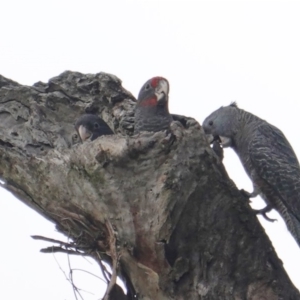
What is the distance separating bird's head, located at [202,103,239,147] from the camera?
20.9 ft

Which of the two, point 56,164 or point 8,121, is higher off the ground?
point 8,121

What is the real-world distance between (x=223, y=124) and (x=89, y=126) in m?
1.45

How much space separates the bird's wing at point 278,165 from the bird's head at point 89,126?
140 centimetres

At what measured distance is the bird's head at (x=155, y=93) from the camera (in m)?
5.88

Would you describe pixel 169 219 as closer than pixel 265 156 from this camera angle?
Yes

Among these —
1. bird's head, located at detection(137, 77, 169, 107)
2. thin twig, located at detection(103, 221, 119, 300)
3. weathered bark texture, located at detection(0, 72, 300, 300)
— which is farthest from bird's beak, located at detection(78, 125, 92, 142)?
thin twig, located at detection(103, 221, 119, 300)

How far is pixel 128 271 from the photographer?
15.2ft

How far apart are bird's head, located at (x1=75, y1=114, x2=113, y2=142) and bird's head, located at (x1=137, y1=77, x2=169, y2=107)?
0.43 meters

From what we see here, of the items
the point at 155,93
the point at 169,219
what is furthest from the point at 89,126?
the point at 169,219

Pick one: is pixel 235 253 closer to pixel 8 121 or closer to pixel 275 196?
pixel 275 196

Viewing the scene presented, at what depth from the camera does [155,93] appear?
5.93 meters

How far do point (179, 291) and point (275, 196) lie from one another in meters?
1.89

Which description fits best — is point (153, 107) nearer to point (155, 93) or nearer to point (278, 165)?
point (155, 93)

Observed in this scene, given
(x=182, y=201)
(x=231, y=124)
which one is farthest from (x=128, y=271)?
(x=231, y=124)
